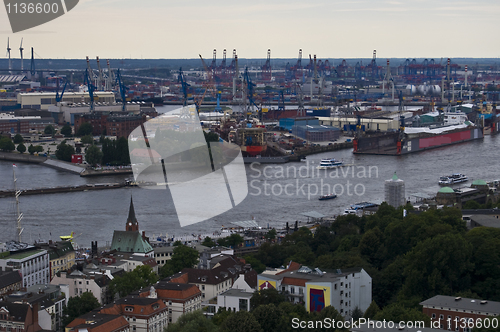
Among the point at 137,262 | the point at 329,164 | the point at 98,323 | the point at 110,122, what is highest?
the point at 98,323

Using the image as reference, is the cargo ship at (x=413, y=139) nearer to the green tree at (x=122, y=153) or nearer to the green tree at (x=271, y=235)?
the green tree at (x=122, y=153)

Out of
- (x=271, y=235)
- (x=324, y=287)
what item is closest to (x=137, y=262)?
(x=271, y=235)

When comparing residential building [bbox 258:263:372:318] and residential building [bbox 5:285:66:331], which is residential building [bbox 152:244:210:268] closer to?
residential building [bbox 5:285:66:331]

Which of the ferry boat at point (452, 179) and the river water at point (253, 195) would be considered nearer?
the river water at point (253, 195)

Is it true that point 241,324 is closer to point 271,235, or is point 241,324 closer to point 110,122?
point 271,235

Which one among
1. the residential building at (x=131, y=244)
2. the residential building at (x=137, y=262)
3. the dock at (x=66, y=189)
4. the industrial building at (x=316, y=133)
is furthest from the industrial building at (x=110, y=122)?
the residential building at (x=137, y=262)

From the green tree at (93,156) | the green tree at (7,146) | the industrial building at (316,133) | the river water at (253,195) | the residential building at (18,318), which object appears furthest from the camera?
the industrial building at (316,133)
